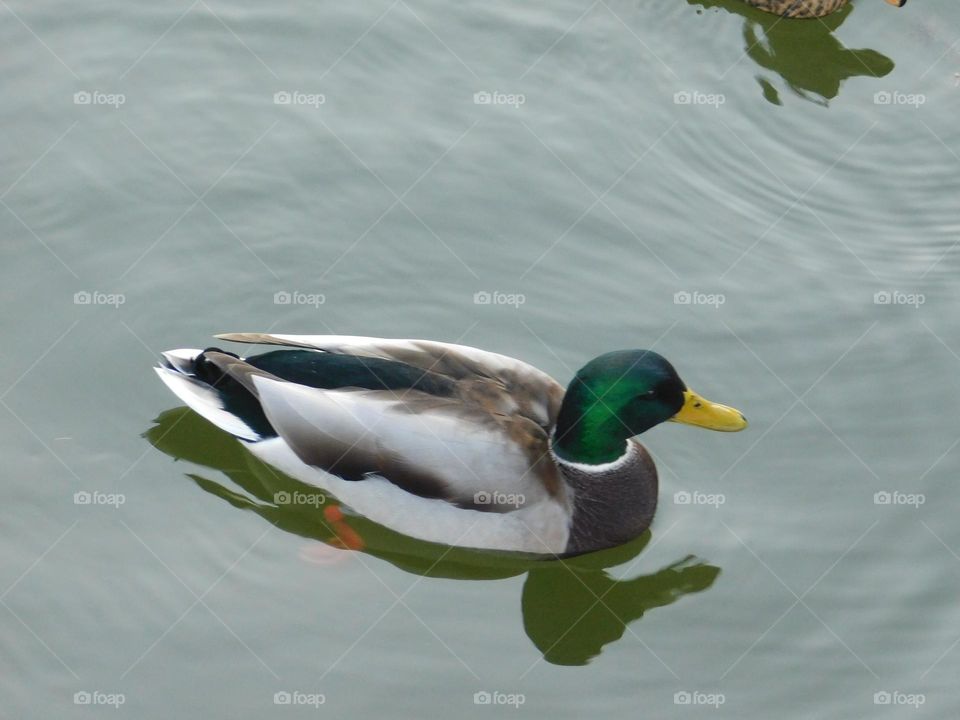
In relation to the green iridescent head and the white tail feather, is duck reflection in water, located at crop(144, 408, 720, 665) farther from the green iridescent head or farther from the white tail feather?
the green iridescent head

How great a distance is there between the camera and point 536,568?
8219 millimetres

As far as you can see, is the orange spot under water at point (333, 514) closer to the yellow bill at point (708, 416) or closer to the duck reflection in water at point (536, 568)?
the duck reflection in water at point (536, 568)

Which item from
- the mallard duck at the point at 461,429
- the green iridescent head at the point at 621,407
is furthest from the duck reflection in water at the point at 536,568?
the green iridescent head at the point at 621,407

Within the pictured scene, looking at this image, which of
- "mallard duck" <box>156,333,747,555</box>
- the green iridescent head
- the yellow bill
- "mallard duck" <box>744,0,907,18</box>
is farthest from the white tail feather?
"mallard duck" <box>744,0,907,18</box>

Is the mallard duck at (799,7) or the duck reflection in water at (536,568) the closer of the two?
the duck reflection in water at (536,568)

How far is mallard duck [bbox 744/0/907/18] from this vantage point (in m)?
11.4

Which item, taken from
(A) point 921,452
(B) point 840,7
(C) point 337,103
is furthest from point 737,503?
(B) point 840,7

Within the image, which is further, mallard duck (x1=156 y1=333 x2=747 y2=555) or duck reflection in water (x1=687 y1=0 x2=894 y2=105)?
duck reflection in water (x1=687 y1=0 x2=894 y2=105)

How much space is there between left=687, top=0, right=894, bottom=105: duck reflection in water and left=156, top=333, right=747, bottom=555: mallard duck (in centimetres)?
378

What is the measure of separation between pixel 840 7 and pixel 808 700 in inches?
232

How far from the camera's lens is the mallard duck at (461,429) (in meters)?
7.73

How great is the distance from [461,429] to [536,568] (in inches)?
38.9

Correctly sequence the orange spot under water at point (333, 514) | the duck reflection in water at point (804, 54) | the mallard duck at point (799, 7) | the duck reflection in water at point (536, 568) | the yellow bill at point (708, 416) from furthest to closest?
the mallard duck at point (799, 7) → the duck reflection in water at point (804, 54) → the orange spot under water at point (333, 514) → the duck reflection in water at point (536, 568) → the yellow bill at point (708, 416)

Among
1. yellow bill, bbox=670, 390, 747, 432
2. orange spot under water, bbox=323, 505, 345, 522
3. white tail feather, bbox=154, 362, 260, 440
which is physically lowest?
orange spot under water, bbox=323, 505, 345, 522
